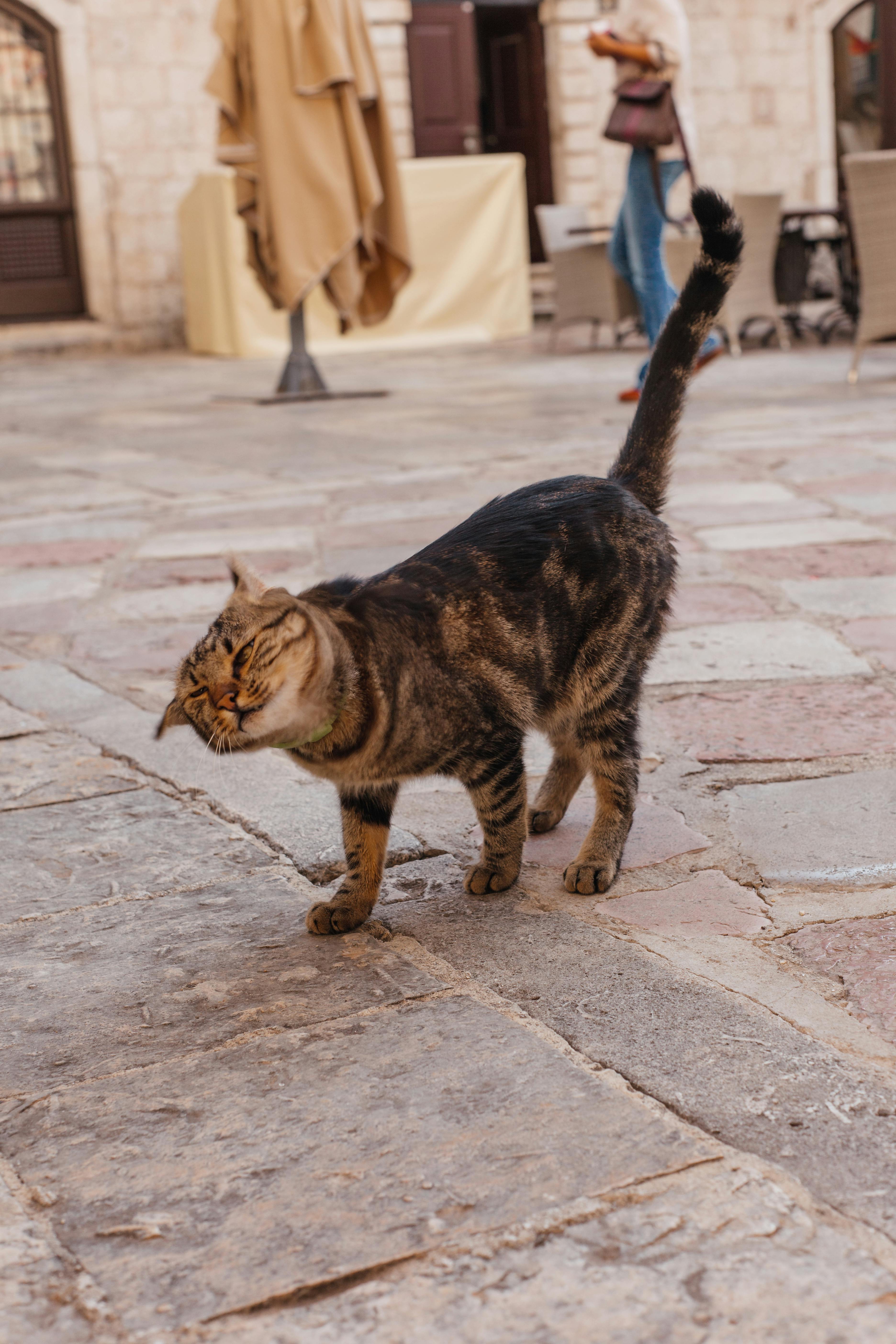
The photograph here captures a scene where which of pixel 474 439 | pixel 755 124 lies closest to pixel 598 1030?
pixel 474 439

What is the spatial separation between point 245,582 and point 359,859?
0.43 metres

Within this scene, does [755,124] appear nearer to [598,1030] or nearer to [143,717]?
[143,717]

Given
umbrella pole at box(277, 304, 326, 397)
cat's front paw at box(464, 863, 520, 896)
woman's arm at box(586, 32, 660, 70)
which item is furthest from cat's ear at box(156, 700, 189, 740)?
umbrella pole at box(277, 304, 326, 397)

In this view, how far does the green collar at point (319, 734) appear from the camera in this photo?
176 cm

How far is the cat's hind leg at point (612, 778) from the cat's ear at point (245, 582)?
0.59 meters

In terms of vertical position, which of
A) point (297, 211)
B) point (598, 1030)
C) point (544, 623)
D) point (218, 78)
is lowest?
point (598, 1030)

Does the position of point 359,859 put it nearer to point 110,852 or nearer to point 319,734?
point 319,734

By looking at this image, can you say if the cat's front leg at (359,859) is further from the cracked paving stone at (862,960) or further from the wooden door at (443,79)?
the wooden door at (443,79)

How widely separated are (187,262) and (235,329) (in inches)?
64.1

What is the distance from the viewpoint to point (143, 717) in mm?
2850

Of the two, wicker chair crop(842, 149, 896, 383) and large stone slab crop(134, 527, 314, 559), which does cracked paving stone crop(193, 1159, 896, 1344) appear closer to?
large stone slab crop(134, 527, 314, 559)

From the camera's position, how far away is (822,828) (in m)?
2.16

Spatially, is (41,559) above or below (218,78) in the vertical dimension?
below

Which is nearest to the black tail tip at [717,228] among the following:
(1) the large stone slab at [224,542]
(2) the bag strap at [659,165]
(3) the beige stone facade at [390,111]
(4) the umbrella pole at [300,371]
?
(1) the large stone slab at [224,542]
